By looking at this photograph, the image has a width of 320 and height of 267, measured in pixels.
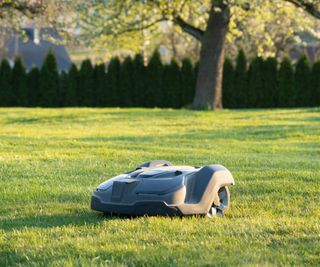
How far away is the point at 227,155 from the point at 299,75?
19.2 metres

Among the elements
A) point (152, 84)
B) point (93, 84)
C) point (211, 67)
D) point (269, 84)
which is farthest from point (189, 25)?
point (93, 84)

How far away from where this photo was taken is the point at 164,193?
6.00 metres

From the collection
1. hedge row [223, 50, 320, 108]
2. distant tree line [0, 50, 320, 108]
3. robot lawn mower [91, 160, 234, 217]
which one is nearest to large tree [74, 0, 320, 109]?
hedge row [223, 50, 320, 108]

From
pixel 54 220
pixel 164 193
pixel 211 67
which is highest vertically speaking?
pixel 211 67

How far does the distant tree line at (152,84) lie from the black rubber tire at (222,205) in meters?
23.7

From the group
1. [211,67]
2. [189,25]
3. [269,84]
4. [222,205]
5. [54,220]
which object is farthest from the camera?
[269,84]

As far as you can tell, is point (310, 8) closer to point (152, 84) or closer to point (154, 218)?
point (152, 84)

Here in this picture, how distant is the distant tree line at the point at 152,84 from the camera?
30.2 m

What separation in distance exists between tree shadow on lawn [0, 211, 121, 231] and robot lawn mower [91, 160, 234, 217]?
141mm

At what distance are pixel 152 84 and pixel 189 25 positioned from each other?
17.3 feet

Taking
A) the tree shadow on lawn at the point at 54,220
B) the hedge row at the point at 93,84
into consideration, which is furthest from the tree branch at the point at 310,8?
the tree shadow on lawn at the point at 54,220

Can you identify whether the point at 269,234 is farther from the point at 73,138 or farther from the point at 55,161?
the point at 73,138

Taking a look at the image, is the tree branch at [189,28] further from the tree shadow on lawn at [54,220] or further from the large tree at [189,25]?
the tree shadow on lawn at [54,220]

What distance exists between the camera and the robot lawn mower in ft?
19.8
